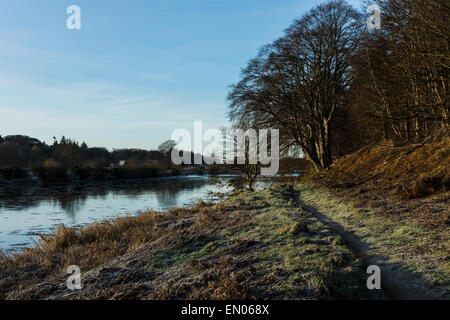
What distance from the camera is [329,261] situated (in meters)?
5.29

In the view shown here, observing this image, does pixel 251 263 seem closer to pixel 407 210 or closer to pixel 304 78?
pixel 407 210

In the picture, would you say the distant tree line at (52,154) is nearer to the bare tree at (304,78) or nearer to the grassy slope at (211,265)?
the bare tree at (304,78)

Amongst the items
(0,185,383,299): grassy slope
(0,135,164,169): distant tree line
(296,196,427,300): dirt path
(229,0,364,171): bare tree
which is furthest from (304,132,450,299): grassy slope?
(0,135,164,169): distant tree line

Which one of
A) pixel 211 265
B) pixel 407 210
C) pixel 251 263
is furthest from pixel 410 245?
pixel 211 265

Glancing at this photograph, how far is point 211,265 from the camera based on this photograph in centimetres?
560

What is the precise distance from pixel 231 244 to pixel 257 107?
15449mm

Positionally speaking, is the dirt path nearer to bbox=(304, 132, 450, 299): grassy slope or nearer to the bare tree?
bbox=(304, 132, 450, 299): grassy slope

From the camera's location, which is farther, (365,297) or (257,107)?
(257,107)

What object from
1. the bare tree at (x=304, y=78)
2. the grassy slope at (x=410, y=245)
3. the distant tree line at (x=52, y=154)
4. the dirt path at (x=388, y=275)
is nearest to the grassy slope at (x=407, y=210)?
the grassy slope at (x=410, y=245)

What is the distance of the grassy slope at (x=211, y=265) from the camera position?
448 cm

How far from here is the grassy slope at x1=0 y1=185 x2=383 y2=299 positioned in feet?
14.7
